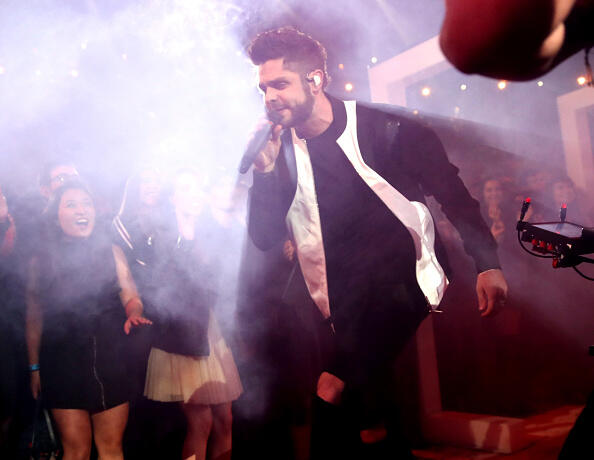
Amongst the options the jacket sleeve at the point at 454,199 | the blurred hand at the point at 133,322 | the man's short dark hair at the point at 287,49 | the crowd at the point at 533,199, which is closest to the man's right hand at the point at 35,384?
the blurred hand at the point at 133,322

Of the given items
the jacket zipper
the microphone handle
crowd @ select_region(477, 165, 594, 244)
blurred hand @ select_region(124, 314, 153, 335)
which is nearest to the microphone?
the microphone handle

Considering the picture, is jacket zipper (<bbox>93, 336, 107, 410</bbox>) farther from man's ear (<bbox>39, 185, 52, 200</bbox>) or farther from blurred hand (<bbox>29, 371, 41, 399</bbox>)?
man's ear (<bbox>39, 185, 52, 200</bbox>)

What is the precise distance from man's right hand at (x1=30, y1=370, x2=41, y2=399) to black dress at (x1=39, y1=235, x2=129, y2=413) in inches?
0.7

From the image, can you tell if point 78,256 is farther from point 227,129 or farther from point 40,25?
point 40,25

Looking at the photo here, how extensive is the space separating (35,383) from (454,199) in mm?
1944

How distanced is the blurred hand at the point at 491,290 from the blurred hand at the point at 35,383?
1.89m

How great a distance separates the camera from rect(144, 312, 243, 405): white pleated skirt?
7.05 ft

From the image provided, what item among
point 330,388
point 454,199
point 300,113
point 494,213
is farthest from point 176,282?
point 494,213

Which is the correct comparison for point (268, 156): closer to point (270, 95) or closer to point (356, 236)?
point (270, 95)

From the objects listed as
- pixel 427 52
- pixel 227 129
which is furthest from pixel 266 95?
pixel 427 52

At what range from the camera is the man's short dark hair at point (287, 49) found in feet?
7.96

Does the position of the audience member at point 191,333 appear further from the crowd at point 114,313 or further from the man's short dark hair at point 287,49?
the man's short dark hair at point 287,49

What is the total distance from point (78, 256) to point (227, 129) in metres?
0.88

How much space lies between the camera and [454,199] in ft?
7.87
